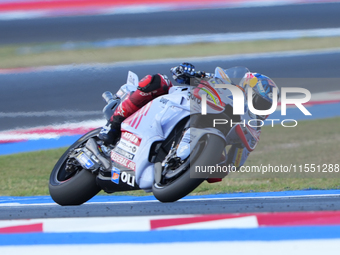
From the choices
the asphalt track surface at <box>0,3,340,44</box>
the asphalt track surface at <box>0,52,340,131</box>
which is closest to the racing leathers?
the asphalt track surface at <box>0,52,340,131</box>

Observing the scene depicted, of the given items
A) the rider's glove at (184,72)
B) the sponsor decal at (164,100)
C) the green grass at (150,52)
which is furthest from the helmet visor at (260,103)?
the green grass at (150,52)

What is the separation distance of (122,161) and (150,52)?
5969mm

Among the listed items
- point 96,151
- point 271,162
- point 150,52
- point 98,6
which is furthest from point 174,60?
point 96,151

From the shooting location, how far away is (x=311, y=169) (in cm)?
677

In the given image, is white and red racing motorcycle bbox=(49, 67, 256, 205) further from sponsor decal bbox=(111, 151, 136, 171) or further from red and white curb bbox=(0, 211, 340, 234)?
red and white curb bbox=(0, 211, 340, 234)

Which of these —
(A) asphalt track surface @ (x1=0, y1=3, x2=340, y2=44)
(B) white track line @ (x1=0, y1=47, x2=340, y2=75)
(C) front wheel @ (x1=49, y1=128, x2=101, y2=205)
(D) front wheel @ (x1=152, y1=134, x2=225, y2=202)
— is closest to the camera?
(D) front wheel @ (x1=152, y1=134, x2=225, y2=202)

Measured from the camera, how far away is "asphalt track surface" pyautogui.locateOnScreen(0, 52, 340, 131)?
7812 mm

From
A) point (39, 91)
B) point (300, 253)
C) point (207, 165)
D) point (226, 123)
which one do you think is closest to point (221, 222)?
point (300, 253)

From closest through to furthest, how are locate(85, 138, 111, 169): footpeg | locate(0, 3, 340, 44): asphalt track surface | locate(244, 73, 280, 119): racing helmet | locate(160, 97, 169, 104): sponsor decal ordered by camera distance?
locate(244, 73, 280, 119): racing helmet < locate(160, 97, 169, 104): sponsor decal < locate(85, 138, 111, 169): footpeg < locate(0, 3, 340, 44): asphalt track surface

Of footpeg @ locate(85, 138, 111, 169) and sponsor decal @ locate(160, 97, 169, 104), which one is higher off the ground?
sponsor decal @ locate(160, 97, 169, 104)

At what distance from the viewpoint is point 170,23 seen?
10.4m

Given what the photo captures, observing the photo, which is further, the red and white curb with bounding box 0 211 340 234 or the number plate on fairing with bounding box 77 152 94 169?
the number plate on fairing with bounding box 77 152 94 169

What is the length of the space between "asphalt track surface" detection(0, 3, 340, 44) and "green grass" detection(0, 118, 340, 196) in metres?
2.46

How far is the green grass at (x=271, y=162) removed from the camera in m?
5.81
